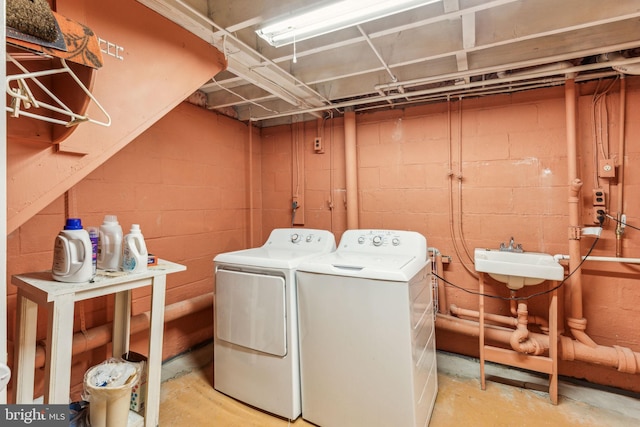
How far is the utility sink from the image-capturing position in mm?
1959

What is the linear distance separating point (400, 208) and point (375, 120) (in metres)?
0.85

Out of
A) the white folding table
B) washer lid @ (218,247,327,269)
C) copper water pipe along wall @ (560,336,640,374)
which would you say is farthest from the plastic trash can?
copper water pipe along wall @ (560,336,640,374)

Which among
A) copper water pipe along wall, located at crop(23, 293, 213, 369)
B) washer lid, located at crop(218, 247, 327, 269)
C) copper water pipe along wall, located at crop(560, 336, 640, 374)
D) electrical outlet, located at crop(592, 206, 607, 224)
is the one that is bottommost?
copper water pipe along wall, located at crop(560, 336, 640, 374)

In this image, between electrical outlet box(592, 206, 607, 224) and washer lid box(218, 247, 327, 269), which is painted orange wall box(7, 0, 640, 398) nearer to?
electrical outlet box(592, 206, 607, 224)

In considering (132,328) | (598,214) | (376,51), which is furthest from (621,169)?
(132,328)

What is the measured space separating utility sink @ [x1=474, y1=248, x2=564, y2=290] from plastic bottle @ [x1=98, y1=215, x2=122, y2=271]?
2.16m

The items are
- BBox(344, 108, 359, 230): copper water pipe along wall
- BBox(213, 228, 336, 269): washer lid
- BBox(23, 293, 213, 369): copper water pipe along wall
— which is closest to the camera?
BBox(23, 293, 213, 369): copper water pipe along wall

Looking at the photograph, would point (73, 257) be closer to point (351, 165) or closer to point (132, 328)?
point (132, 328)

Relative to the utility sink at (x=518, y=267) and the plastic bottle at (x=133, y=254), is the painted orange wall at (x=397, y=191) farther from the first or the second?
the plastic bottle at (x=133, y=254)

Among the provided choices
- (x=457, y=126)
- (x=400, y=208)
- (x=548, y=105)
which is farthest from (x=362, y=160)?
(x=548, y=105)

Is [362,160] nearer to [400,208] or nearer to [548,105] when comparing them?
[400,208]

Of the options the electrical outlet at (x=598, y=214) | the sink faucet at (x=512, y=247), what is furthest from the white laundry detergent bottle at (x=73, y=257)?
the electrical outlet at (x=598, y=214)

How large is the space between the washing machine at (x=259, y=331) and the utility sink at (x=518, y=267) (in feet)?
3.98

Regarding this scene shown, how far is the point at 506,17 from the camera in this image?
5.62 feet
